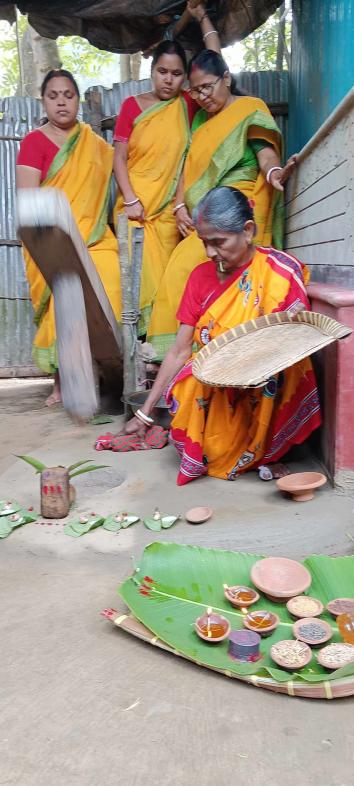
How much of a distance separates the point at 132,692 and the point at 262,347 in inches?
61.2

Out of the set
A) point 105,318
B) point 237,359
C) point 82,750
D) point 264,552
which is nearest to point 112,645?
point 82,750

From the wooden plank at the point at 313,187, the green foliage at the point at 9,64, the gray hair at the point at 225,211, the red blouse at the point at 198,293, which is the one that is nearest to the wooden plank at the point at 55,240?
the red blouse at the point at 198,293

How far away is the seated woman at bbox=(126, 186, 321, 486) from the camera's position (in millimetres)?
3029

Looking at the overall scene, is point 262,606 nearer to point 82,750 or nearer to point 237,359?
point 82,750

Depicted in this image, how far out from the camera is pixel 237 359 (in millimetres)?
2816

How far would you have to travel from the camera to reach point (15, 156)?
620 centimetres

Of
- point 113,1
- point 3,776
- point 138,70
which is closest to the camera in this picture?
point 3,776

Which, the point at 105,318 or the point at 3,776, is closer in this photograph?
the point at 3,776

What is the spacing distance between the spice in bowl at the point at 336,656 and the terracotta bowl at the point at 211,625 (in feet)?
0.83

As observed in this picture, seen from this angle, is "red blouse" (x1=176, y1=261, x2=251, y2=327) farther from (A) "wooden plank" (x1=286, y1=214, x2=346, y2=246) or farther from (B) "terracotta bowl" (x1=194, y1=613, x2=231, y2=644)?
(B) "terracotta bowl" (x1=194, y1=613, x2=231, y2=644)

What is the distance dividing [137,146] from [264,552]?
3.35 meters

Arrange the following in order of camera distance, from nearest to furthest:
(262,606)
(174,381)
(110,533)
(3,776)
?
(3,776), (262,606), (110,533), (174,381)

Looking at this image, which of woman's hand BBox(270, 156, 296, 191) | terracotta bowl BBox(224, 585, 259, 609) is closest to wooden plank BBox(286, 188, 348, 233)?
woman's hand BBox(270, 156, 296, 191)

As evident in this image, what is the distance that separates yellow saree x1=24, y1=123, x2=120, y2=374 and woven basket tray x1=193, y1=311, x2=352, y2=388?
2069mm
